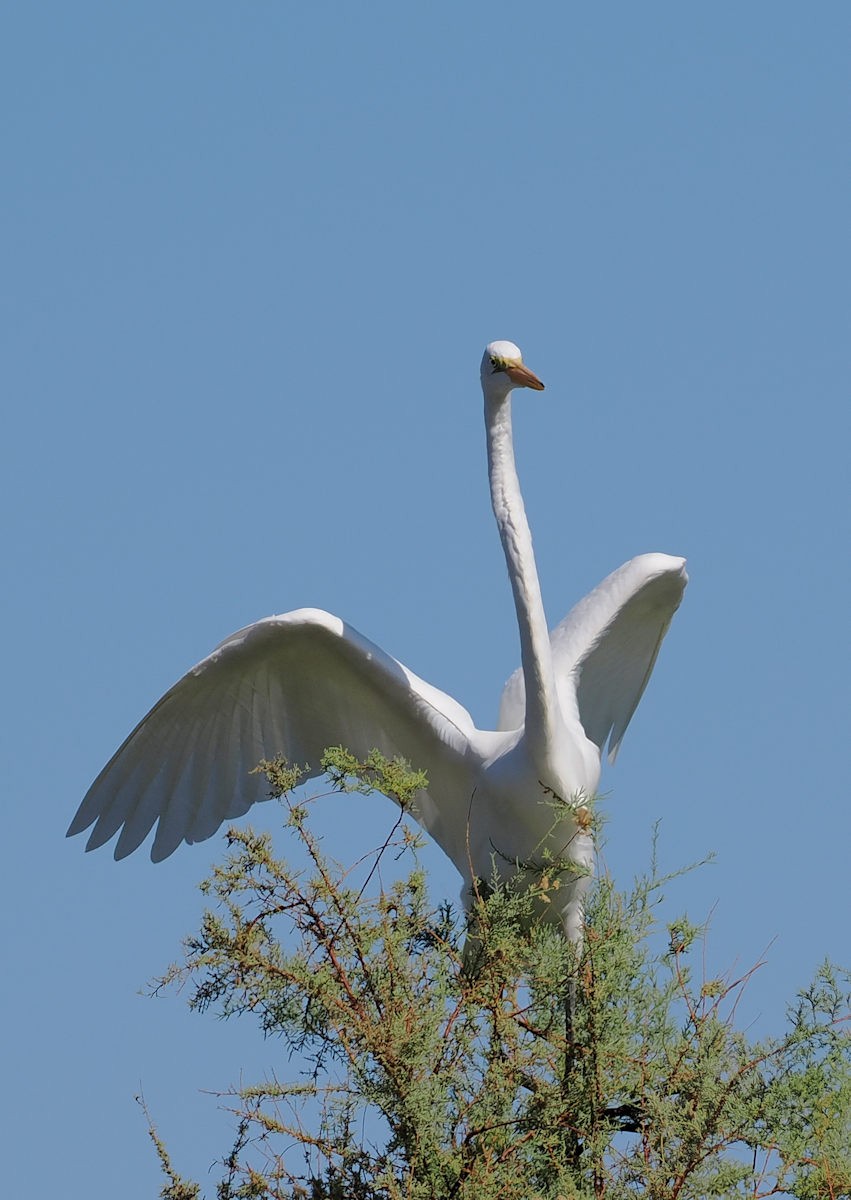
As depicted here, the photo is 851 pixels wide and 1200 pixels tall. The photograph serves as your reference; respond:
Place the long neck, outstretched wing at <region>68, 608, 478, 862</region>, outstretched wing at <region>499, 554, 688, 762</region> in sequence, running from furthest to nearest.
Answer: outstretched wing at <region>499, 554, 688, 762</region> < outstretched wing at <region>68, 608, 478, 862</region> < the long neck

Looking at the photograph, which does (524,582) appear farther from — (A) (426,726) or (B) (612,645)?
(B) (612,645)

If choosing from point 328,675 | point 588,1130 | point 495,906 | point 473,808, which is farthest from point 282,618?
point 588,1130

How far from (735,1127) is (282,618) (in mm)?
2668

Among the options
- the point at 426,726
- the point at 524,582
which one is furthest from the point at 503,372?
the point at 426,726

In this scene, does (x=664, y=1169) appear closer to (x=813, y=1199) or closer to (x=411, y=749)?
(x=813, y=1199)

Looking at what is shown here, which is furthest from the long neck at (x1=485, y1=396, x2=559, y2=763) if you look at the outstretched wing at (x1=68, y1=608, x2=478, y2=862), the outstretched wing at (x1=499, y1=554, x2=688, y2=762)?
the outstretched wing at (x1=499, y1=554, x2=688, y2=762)

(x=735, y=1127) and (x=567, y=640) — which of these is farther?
(x=567, y=640)

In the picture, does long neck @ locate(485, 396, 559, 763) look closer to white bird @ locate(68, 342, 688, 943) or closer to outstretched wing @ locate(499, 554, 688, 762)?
white bird @ locate(68, 342, 688, 943)

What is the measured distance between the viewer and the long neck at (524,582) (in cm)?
652

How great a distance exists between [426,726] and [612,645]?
1.26 meters

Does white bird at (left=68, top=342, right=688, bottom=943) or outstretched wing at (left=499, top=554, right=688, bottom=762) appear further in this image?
outstretched wing at (left=499, top=554, right=688, bottom=762)

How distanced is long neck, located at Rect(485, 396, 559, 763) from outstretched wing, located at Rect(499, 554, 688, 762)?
26.3 inches

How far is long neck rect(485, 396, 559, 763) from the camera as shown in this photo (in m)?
6.52

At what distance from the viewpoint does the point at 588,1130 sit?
475cm
